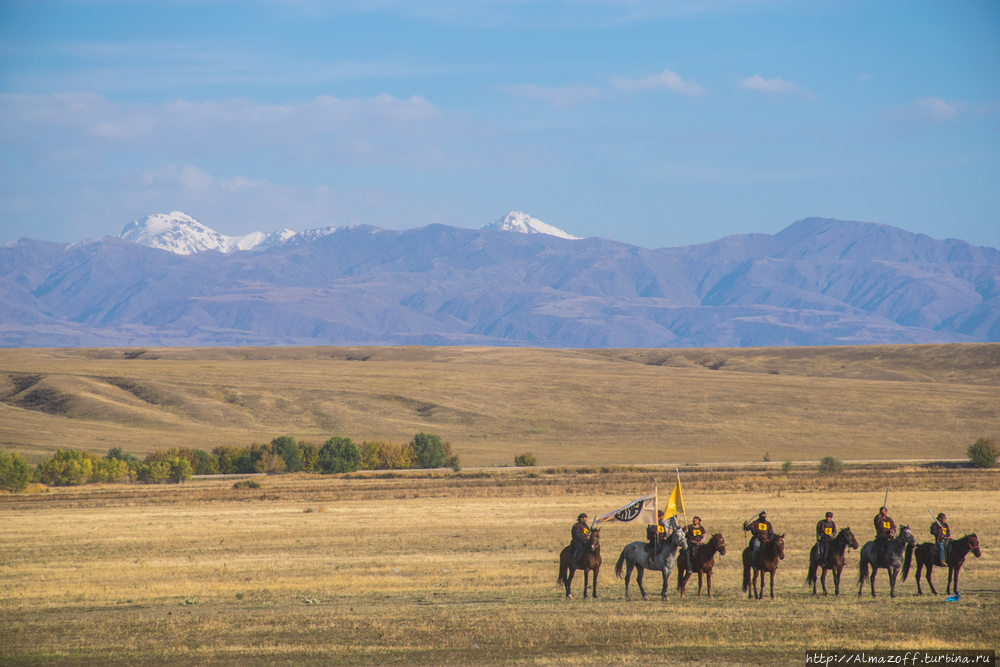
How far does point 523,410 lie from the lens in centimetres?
12900

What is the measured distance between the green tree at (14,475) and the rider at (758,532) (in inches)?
2395

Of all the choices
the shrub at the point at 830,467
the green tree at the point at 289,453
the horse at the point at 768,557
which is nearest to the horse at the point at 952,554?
the horse at the point at 768,557

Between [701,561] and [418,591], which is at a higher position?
[701,561]

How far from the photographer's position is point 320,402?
131 meters

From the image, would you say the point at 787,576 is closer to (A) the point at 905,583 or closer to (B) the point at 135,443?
(A) the point at 905,583

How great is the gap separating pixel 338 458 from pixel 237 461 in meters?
9.82

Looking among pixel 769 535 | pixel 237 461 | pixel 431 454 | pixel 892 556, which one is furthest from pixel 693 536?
pixel 237 461

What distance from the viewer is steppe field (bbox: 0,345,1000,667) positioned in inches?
721

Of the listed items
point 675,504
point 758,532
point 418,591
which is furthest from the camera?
point 418,591

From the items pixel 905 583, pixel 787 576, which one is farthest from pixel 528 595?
pixel 905 583

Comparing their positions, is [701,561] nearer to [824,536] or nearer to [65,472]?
[824,536]

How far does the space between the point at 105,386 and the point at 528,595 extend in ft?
416

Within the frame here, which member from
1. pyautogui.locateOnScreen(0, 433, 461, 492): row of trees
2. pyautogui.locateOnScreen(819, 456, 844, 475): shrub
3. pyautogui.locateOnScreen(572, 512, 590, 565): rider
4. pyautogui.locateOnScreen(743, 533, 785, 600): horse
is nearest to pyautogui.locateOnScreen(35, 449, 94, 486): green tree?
pyautogui.locateOnScreen(0, 433, 461, 492): row of trees

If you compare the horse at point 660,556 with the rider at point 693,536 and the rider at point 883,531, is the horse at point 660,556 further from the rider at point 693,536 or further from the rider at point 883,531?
the rider at point 883,531
